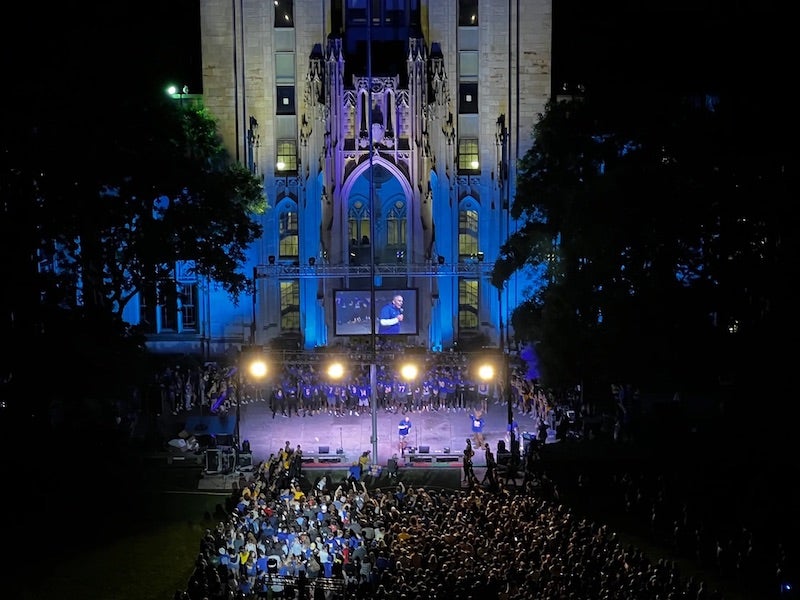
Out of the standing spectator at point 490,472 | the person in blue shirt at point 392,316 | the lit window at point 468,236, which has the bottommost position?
the standing spectator at point 490,472

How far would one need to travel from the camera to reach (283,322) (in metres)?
53.8

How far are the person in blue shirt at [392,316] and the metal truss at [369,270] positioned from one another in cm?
154

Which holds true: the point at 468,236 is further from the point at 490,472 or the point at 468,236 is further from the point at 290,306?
the point at 490,472

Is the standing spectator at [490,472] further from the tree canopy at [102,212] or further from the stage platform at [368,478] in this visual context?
the tree canopy at [102,212]

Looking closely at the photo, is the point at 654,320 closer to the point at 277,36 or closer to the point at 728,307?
the point at 728,307

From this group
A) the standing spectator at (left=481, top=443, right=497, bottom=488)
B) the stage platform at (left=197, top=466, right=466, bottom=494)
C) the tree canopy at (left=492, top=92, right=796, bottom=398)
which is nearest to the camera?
the standing spectator at (left=481, top=443, right=497, bottom=488)

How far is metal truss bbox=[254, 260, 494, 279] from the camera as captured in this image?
4922 centimetres

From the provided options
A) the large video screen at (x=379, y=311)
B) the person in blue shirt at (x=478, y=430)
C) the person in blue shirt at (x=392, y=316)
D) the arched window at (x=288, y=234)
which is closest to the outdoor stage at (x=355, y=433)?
the person in blue shirt at (x=478, y=430)

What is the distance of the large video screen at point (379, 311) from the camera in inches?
1866

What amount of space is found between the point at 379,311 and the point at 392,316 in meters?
0.72

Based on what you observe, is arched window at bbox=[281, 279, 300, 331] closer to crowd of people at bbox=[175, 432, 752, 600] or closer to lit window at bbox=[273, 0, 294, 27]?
lit window at bbox=[273, 0, 294, 27]

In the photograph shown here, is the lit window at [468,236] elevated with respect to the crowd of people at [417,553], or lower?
elevated

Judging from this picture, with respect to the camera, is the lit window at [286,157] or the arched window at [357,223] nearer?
the arched window at [357,223]

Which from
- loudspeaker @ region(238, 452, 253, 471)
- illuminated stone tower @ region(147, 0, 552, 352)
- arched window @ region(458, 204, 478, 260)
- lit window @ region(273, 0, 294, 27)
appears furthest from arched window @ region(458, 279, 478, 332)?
loudspeaker @ region(238, 452, 253, 471)
